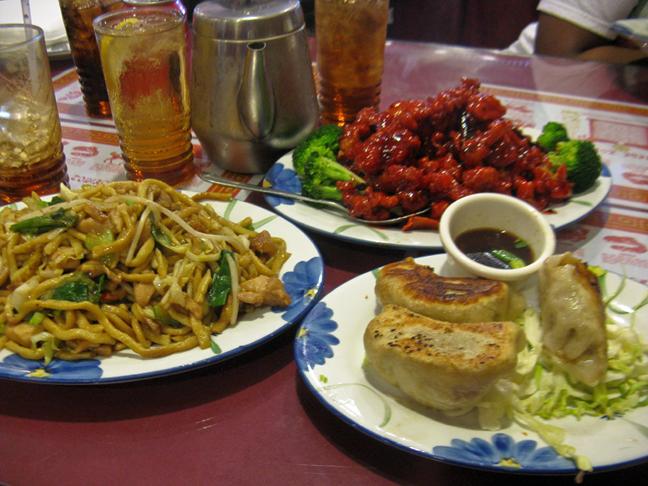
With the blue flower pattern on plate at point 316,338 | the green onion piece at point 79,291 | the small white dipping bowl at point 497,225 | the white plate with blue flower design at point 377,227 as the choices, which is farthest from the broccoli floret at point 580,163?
the green onion piece at point 79,291

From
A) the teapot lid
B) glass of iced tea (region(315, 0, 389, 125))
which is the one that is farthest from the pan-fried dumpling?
glass of iced tea (region(315, 0, 389, 125))

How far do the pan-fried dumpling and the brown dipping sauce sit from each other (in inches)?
7.2

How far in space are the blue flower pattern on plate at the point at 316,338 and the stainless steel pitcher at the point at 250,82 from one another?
101 cm

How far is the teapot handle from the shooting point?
7.11 ft

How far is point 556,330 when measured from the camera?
4.46ft

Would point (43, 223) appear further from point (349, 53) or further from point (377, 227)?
Result: point (349, 53)

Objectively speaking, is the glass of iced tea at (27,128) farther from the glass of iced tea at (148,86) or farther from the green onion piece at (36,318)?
the green onion piece at (36,318)

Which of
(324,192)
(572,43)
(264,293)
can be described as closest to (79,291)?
(264,293)

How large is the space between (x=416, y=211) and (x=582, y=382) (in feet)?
2.77

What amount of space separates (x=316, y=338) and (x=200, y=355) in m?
0.27

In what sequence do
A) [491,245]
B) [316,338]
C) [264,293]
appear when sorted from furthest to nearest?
[491,245], [264,293], [316,338]

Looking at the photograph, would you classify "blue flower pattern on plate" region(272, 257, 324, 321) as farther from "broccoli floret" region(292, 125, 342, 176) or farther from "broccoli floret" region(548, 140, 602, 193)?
"broccoli floret" region(548, 140, 602, 193)

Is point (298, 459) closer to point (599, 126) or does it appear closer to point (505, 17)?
point (599, 126)

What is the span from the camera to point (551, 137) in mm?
2320
